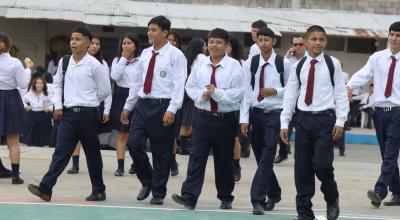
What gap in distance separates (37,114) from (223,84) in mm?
8523

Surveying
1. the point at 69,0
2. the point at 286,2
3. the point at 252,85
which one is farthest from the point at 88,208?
the point at 286,2

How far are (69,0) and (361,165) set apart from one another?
1176cm

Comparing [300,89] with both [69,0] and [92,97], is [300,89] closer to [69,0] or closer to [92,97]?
[92,97]

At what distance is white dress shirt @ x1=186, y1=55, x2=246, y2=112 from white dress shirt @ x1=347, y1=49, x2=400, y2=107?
1.52 metres

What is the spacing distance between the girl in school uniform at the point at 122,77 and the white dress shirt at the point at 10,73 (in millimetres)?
1385

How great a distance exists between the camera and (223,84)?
10336 millimetres

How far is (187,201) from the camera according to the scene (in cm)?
1029

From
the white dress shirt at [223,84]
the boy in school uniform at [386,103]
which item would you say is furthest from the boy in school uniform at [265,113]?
the boy in school uniform at [386,103]

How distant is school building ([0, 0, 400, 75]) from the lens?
81.3 feet

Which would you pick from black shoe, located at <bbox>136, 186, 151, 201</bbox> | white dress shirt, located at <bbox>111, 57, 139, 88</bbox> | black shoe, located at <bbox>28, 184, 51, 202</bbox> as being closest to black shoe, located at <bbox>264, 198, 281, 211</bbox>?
black shoe, located at <bbox>136, 186, 151, 201</bbox>

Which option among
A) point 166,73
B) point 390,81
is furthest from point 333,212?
point 166,73

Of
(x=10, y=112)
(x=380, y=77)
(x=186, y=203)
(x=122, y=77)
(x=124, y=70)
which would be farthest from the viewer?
(x=122, y=77)

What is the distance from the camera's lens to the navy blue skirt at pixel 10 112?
1223 centimetres

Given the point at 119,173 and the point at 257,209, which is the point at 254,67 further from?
the point at 119,173
